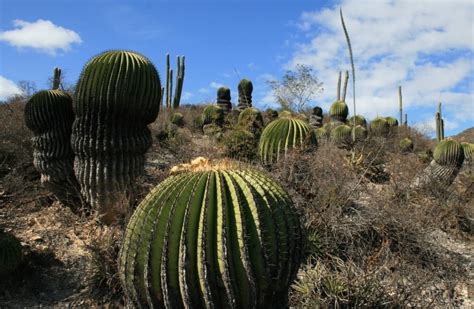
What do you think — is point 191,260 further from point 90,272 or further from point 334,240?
point 334,240

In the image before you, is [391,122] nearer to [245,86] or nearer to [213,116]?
[245,86]

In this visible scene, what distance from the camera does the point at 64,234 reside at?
6.86 metres

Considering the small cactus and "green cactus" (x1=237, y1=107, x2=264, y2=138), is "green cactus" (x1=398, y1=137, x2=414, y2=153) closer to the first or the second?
"green cactus" (x1=237, y1=107, x2=264, y2=138)

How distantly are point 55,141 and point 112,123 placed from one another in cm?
130

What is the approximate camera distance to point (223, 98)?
1800 cm

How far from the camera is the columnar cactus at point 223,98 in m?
17.9

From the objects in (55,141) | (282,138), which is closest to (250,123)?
(282,138)

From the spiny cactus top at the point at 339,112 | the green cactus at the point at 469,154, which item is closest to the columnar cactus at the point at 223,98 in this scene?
the spiny cactus top at the point at 339,112

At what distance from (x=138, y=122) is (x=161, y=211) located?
3.69 meters

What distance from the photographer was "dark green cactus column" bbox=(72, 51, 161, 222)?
6.50m

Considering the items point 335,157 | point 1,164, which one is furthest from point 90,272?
point 335,157

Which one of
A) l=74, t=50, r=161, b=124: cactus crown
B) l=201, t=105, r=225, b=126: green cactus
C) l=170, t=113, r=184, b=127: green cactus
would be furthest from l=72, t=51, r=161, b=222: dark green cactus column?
l=170, t=113, r=184, b=127: green cactus

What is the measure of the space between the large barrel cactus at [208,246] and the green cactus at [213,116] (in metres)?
12.0

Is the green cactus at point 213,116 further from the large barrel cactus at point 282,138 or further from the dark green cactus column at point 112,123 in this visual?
the dark green cactus column at point 112,123
